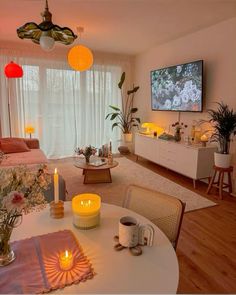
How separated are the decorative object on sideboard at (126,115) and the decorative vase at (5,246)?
193 inches

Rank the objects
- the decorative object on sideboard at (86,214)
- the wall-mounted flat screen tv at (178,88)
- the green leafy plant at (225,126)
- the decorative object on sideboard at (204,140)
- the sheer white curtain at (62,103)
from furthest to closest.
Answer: the sheer white curtain at (62,103) < the wall-mounted flat screen tv at (178,88) < the decorative object on sideboard at (204,140) < the green leafy plant at (225,126) < the decorative object on sideboard at (86,214)

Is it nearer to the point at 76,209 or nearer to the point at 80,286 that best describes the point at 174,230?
the point at 76,209

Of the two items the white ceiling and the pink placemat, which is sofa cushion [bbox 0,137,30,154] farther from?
the pink placemat

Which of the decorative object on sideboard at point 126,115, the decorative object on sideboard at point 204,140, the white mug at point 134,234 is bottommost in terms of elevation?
the white mug at point 134,234

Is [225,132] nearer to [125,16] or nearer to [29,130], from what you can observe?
[125,16]

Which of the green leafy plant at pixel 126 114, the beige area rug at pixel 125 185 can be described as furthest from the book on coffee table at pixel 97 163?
the green leafy plant at pixel 126 114

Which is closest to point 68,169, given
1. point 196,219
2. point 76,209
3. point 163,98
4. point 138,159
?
point 138,159

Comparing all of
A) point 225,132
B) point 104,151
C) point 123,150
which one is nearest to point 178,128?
point 225,132

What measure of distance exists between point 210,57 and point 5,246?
156 inches

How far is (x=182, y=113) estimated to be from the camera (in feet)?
14.7

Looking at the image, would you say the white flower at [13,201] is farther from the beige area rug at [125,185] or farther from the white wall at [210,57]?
the white wall at [210,57]

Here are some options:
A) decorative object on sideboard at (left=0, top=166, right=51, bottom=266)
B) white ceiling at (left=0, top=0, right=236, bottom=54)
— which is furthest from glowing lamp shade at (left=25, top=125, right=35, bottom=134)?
decorative object on sideboard at (left=0, top=166, right=51, bottom=266)

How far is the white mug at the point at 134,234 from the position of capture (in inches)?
38.9

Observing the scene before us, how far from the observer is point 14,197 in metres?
0.82
